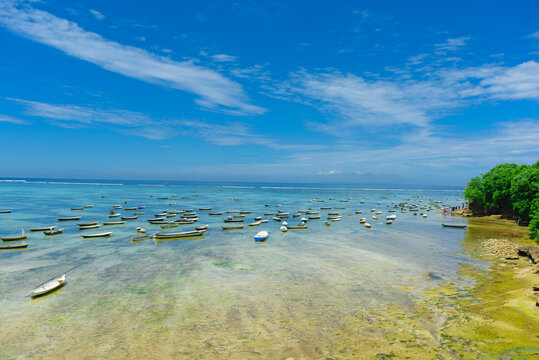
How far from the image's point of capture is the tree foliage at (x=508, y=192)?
47125 mm

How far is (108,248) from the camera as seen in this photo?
3544cm

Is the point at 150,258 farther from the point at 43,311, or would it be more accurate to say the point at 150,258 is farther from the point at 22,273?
the point at 43,311

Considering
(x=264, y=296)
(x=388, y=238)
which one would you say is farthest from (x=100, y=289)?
→ (x=388, y=238)

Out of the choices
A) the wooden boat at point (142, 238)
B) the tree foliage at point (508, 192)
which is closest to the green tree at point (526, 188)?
the tree foliage at point (508, 192)

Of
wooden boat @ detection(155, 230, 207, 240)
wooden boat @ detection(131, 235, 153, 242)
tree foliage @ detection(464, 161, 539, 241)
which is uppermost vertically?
tree foliage @ detection(464, 161, 539, 241)

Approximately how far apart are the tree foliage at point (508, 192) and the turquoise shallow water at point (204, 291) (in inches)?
707

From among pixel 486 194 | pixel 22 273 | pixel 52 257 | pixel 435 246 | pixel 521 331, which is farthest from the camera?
pixel 486 194

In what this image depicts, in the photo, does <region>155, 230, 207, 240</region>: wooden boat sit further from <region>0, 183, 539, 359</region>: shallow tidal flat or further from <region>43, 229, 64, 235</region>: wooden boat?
<region>43, 229, 64, 235</region>: wooden boat

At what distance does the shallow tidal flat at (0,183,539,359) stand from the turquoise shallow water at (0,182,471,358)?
0.10m

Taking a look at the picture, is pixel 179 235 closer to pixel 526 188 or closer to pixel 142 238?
pixel 142 238

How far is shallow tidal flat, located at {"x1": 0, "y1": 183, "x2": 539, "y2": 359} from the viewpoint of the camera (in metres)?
13.7

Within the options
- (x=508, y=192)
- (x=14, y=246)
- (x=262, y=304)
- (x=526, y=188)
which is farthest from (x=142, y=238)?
(x=508, y=192)

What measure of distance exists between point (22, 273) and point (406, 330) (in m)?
30.3

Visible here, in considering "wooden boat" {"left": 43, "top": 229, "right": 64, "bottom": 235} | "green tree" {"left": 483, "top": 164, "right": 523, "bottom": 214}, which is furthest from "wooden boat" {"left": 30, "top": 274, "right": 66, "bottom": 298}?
"green tree" {"left": 483, "top": 164, "right": 523, "bottom": 214}
